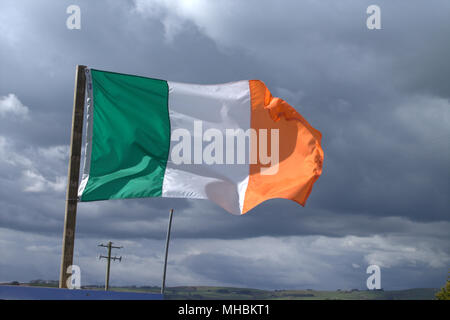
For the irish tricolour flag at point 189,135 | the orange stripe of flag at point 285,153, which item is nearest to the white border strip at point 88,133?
the irish tricolour flag at point 189,135

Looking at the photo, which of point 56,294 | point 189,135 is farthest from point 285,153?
point 56,294

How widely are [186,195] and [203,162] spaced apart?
1115 mm

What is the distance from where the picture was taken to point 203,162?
1702 centimetres

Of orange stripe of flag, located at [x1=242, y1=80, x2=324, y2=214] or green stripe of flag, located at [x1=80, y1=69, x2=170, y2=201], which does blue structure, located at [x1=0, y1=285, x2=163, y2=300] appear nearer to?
green stripe of flag, located at [x1=80, y1=69, x2=170, y2=201]

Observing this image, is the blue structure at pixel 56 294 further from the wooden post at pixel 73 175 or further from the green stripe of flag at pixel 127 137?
the green stripe of flag at pixel 127 137

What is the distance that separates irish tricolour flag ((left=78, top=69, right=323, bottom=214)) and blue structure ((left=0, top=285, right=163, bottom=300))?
9.43 feet

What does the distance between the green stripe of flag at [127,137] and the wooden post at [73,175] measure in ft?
1.26

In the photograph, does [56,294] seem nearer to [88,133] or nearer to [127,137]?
[88,133]

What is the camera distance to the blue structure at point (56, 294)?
12094 mm

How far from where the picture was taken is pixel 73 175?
49.0 ft

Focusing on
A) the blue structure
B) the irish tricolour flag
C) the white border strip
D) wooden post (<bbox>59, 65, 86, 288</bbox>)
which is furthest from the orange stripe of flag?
the blue structure
